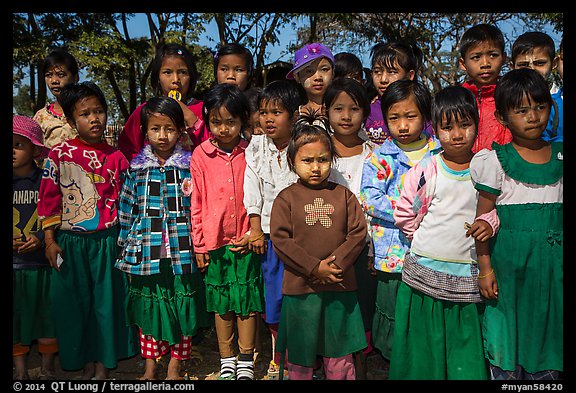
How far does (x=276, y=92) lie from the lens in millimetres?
3490

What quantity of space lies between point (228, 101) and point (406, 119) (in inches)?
Answer: 47.1

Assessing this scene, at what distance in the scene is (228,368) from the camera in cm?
355

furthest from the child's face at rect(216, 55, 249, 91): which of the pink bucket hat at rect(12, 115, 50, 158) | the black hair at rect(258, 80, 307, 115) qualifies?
the pink bucket hat at rect(12, 115, 50, 158)

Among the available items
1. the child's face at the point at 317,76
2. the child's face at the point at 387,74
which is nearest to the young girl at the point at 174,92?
the child's face at the point at 317,76

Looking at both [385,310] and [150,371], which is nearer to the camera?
[385,310]

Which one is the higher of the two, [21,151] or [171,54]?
[171,54]

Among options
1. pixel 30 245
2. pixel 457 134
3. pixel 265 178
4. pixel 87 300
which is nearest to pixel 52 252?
pixel 30 245

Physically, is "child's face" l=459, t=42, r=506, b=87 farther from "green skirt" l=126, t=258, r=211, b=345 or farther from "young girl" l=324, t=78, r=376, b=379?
"green skirt" l=126, t=258, r=211, b=345

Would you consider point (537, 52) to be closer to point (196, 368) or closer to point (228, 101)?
point (228, 101)

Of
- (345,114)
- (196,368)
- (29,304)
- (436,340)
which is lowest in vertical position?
(196,368)

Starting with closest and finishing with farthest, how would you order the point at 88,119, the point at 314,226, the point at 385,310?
the point at 314,226 → the point at 385,310 → the point at 88,119

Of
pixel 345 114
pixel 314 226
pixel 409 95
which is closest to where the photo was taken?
pixel 314 226

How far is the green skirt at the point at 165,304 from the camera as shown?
3.45 m

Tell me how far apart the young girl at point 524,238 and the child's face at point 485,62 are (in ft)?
2.31
